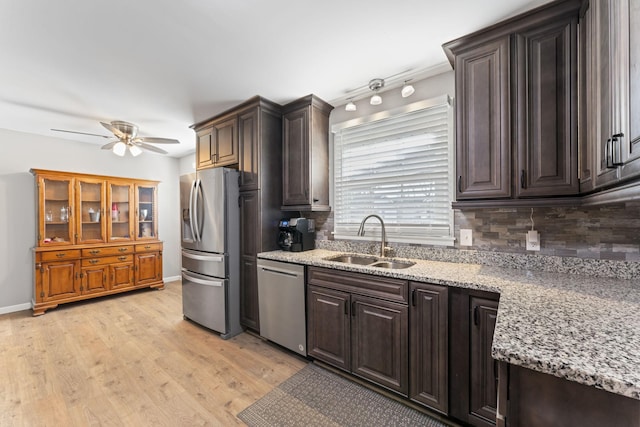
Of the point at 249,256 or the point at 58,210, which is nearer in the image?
the point at 249,256


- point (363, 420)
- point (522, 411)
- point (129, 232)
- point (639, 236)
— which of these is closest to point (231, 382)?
point (363, 420)

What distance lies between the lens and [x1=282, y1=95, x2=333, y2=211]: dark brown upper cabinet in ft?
8.91

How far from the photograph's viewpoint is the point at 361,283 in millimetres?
1952

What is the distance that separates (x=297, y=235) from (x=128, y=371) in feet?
5.95

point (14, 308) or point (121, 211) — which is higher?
point (121, 211)

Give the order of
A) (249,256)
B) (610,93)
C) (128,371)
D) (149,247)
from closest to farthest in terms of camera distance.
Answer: (610,93) < (128,371) < (249,256) < (149,247)

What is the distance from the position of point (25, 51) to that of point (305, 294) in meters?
2.73

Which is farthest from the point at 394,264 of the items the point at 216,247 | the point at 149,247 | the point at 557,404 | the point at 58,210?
the point at 58,210

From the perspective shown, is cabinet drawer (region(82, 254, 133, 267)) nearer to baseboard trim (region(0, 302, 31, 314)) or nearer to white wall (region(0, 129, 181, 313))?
white wall (region(0, 129, 181, 313))

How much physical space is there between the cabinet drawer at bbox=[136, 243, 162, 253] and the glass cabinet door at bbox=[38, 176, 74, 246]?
83 cm

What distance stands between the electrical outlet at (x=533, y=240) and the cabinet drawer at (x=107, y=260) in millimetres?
5098

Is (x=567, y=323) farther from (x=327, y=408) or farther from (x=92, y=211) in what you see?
(x=92, y=211)

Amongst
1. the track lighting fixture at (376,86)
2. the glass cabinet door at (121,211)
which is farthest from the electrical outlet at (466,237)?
the glass cabinet door at (121,211)

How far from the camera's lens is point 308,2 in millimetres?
1520
